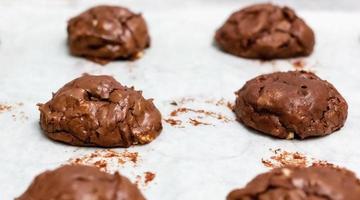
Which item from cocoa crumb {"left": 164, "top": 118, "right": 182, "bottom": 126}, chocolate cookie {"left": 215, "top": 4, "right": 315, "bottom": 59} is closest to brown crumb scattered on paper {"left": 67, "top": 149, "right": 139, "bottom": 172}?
cocoa crumb {"left": 164, "top": 118, "right": 182, "bottom": 126}

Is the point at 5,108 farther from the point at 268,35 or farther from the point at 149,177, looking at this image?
the point at 268,35

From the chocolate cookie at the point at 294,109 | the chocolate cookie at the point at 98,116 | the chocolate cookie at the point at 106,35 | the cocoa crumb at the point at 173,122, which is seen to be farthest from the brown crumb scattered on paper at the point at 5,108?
the chocolate cookie at the point at 294,109

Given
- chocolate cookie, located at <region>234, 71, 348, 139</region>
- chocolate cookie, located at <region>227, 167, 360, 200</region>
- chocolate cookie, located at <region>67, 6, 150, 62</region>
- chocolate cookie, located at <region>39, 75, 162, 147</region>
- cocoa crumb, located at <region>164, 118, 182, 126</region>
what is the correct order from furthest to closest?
chocolate cookie, located at <region>67, 6, 150, 62</region>
cocoa crumb, located at <region>164, 118, 182, 126</region>
chocolate cookie, located at <region>234, 71, 348, 139</region>
chocolate cookie, located at <region>39, 75, 162, 147</region>
chocolate cookie, located at <region>227, 167, 360, 200</region>


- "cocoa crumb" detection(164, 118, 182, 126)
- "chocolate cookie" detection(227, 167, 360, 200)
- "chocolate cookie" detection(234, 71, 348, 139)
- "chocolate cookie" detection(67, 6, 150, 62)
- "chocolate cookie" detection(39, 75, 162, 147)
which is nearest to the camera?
"chocolate cookie" detection(227, 167, 360, 200)

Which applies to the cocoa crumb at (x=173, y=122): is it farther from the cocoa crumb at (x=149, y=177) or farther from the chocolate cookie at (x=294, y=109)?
the cocoa crumb at (x=149, y=177)

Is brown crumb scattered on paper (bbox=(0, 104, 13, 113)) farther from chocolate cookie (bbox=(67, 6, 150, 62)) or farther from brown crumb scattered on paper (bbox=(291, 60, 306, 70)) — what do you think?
brown crumb scattered on paper (bbox=(291, 60, 306, 70))

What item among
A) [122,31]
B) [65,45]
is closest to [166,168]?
[122,31]
